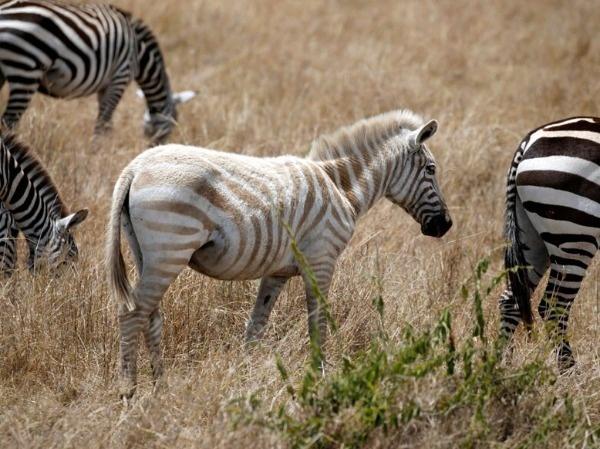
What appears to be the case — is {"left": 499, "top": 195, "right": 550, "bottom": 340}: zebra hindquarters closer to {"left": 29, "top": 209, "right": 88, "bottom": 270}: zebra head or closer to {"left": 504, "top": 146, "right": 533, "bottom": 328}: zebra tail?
{"left": 504, "top": 146, "right": 533, "bottom": 328}: zebra tail

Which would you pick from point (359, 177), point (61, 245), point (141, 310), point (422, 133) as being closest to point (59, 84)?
point (61, 245)

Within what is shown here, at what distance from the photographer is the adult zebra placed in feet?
28.7

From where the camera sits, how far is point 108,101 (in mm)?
9922

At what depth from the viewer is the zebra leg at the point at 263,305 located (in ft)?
18.1

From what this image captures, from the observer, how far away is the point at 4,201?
253 inches

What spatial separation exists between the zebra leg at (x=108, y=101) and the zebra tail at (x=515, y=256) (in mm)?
5080

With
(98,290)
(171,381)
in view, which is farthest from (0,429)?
(98,290)

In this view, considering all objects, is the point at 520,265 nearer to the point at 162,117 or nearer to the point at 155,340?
the point at 155,340

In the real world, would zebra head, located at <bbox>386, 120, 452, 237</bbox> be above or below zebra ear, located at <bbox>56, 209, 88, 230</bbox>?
above

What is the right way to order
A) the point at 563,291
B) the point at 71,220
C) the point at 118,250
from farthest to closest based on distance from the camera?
the point at 71,220, the point at 563,291, the point at 118,250

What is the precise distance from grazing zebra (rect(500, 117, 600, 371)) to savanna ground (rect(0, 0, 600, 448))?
323 mm

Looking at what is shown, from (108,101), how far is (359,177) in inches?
198

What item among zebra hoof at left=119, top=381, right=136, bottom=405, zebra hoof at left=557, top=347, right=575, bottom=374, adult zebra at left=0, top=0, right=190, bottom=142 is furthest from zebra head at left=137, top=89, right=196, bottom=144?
zebra hoof at left=557, top=347, right=575, bottom=374

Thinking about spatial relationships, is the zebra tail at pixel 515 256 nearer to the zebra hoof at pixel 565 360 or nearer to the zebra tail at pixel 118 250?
the zebra hoof at pixel 565 360
